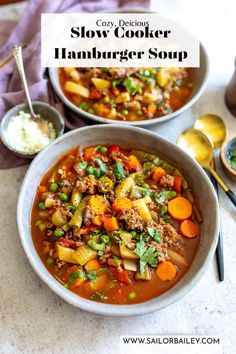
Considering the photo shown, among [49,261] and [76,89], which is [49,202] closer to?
[49,261]

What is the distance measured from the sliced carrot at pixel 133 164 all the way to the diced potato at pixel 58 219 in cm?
62

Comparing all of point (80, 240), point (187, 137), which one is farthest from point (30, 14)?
point (80, 240)

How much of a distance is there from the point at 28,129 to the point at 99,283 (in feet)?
4.38

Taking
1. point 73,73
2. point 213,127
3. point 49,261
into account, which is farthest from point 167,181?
point 73,73

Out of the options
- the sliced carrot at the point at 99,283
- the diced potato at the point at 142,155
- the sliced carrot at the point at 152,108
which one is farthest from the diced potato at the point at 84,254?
the sliced carrot at the point at 152,108

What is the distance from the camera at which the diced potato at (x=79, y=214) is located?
9.39ft

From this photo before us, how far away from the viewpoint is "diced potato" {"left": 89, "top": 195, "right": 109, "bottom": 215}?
292cm

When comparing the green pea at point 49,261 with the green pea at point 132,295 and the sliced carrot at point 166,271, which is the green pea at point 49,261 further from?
the sliced carrot at point 166,271

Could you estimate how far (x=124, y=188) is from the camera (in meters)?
3.02

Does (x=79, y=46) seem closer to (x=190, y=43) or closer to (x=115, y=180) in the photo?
(x=190, y=43)

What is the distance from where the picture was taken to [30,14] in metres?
3.94

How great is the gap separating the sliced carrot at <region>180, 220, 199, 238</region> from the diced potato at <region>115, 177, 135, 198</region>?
1.42 feet

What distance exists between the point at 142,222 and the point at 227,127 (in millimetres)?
1271

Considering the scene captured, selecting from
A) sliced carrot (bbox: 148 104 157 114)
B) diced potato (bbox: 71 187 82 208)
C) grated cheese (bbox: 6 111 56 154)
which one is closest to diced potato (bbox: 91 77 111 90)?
sliced carrot (bbox: 148 104 157 114)
